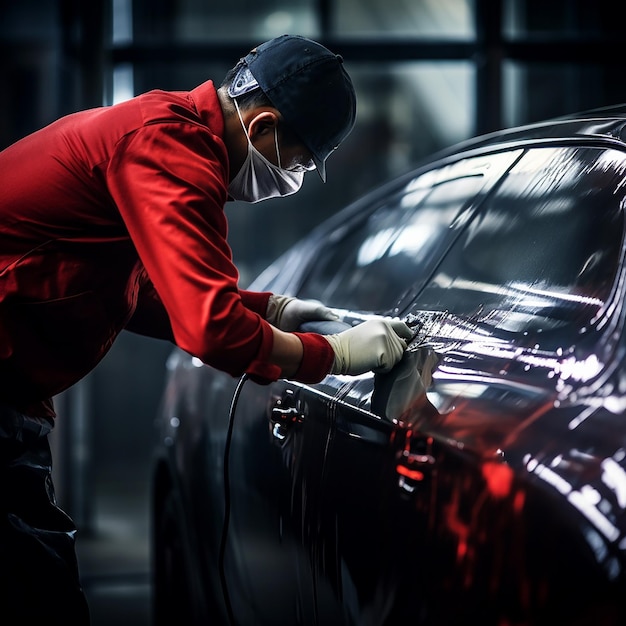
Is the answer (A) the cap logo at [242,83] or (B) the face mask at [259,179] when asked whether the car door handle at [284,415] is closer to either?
(B) the face mask at [259,179]

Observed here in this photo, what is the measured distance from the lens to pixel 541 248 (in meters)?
1.42

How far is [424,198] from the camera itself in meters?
1.95

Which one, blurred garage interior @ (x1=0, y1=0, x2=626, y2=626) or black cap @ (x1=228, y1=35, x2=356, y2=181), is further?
blurred garage interior @ (x1=0, y1=0, x2=626, y2=626)

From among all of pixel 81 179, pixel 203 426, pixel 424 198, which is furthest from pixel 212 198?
pixel 203 426

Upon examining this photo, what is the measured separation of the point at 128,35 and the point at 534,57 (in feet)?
7.17

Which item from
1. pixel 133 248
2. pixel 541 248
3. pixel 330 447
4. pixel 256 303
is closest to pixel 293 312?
pixel 256 303

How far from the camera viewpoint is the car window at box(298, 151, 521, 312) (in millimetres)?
1731

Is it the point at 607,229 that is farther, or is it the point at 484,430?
the point at 607,229

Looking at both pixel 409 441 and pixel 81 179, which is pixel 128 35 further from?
pixel 409 441

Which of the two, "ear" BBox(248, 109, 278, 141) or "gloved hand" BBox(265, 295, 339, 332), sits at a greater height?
"ear" BBox(248, 109, 278, 141)

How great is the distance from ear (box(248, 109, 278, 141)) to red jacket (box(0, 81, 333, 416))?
6cm

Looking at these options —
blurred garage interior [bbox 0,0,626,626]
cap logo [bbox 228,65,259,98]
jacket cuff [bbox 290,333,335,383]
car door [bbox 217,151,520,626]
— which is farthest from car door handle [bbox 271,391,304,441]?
blurred garage interior [bbox 0,0,626,626]

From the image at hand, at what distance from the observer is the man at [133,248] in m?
1.40

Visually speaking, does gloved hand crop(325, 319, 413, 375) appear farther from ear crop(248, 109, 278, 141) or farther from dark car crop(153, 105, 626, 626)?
ear crop(248, 109, 278, 141)
